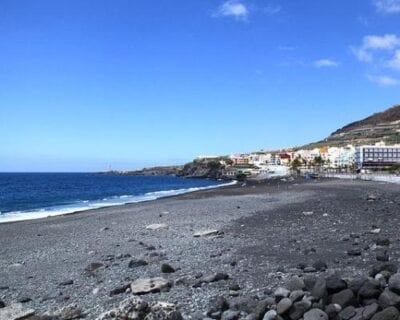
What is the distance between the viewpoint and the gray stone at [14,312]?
304 inches

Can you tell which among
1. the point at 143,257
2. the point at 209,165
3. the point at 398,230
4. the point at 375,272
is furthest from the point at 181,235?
the point at 209,165

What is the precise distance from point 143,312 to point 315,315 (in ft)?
7.48

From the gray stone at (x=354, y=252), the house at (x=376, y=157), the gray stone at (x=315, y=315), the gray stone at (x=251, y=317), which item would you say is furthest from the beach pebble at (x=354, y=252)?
the house at (x=376, y=157)

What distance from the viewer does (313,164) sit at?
15438 cm

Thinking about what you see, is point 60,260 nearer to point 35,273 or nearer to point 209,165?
point 35,273

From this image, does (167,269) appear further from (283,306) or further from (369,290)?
(369,290)

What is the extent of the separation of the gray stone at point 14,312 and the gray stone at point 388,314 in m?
5.23

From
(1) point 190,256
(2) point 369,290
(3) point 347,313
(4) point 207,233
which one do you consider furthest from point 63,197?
(3) point 347,313

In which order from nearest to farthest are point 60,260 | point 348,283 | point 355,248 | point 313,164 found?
point 348,283, point 355,248, point 60,260, point 313,164

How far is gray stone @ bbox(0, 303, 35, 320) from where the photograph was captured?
773 centimetres

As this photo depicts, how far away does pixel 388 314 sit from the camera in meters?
6.09

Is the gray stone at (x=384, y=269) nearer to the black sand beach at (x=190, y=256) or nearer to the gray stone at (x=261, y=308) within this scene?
the black sand beach at (x=190, y=256)

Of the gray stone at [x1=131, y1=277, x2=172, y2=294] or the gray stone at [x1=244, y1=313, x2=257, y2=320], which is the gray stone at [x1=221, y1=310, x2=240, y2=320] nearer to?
the gray stone at [x1=244, y1=313, x2=257, y2=320]

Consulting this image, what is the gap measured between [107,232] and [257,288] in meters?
11.8
